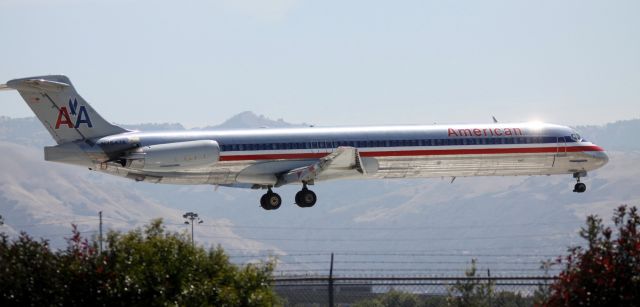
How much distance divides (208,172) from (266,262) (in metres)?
26.2

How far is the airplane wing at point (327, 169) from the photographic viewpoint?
46812mm

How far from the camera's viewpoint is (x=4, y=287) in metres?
20.0

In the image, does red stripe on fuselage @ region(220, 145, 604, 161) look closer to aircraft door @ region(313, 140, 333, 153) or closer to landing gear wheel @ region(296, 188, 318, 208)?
aircraft door @ region(313, 140, 333, 153)

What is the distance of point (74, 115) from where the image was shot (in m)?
45.0

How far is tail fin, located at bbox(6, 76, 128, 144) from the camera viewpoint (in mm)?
44250

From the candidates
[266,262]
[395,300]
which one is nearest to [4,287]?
[266,262]

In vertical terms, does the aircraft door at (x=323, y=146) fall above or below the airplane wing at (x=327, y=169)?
above

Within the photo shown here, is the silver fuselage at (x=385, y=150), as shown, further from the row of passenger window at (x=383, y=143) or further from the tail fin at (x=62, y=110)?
the tail fin at (x=62, y=110)

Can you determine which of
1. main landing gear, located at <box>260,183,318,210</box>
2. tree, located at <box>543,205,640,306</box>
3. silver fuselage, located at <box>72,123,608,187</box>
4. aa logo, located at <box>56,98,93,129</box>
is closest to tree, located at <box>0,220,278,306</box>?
tree, located at <box>543,205,640,306</box>

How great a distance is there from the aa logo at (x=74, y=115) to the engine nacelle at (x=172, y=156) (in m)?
2.24

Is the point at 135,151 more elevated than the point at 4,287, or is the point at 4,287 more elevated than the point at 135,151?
the point at 135,151

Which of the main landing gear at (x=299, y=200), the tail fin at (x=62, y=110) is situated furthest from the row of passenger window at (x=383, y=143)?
the tail fin at (x=62, y=110)

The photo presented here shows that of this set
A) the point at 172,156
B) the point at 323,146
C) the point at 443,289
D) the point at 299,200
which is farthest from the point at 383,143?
the point at 443,289

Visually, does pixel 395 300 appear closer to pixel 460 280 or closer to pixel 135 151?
pixel 460 280
